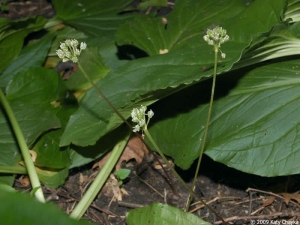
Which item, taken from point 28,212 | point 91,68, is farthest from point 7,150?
point 28,212

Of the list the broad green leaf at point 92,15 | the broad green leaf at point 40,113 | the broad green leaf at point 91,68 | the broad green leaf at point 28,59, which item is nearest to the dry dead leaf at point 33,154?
the broad green leaf at point 40,113

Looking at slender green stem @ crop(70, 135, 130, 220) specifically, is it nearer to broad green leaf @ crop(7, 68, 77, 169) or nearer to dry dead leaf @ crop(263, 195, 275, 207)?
broad green leaf @ crop(7, 68, 77, 169)

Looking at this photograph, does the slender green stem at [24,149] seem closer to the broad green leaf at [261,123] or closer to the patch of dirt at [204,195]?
the patch of dirt at [204,195]

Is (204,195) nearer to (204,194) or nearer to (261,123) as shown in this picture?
(204,194)

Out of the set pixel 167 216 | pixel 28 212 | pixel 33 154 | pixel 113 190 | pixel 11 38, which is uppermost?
pixel 28 212

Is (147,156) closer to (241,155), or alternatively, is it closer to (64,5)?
(241,155)
